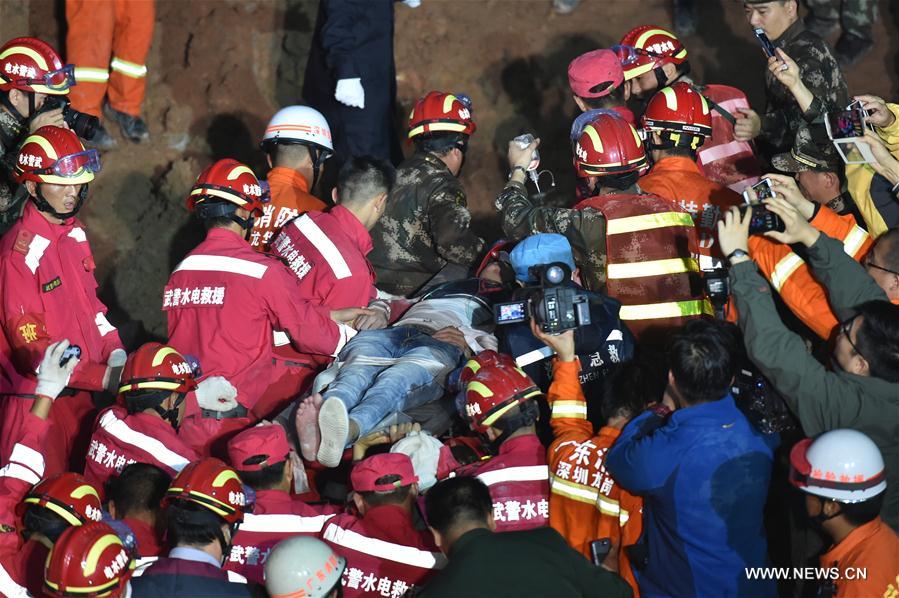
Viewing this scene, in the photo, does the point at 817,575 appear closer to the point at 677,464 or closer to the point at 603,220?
the point at 677,464

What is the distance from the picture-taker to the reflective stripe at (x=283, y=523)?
652 centimetres

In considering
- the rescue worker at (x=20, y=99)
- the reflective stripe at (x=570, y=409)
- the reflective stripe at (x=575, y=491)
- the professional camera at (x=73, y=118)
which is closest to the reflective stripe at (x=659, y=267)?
the reflective stripe at (x=570, y=409)

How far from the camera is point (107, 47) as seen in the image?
11.2 meters

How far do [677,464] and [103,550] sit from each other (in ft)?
8.66

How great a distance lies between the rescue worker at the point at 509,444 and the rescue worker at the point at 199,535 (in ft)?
4.13

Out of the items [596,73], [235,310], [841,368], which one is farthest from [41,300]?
[841,368]

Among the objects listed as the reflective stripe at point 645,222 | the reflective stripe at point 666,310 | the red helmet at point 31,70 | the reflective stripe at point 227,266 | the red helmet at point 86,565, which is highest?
the red helmet at point 31,70

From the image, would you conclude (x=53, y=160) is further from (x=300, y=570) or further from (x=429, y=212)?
(x=300, y=570)

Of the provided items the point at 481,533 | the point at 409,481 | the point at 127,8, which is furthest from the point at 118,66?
the point at 481,533

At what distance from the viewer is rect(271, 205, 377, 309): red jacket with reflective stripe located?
811 centimetres

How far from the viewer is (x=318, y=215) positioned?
8.31 meters

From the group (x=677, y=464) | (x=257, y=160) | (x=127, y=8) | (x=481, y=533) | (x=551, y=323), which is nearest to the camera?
(x=481, y=533)

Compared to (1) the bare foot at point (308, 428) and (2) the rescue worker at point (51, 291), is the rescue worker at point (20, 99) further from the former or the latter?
(1) the bare foot at point (308, 428)

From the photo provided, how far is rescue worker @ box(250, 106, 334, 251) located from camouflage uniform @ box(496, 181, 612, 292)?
5.21ft
